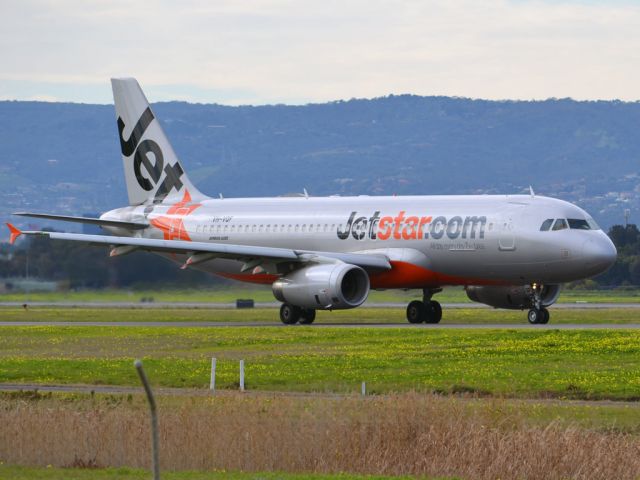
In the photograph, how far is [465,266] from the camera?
5334 centimetres

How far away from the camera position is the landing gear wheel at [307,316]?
181ft

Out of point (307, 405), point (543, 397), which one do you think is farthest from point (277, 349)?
point (307, 405)

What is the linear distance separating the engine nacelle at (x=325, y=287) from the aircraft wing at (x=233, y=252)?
0.54m

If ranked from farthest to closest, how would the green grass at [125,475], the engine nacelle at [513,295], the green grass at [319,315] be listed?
the green grass at [319,315], the engine nacelle at [513,295], the green grass at [125,475]

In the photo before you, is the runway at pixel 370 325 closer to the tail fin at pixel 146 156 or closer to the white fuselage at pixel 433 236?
the white fuselage at pixel 433 236

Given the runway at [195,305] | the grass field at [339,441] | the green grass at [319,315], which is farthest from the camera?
the runway at [195,305]

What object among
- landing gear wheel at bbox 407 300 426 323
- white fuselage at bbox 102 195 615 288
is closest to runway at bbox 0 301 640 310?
white fuselage at bbox 102 195 615 288

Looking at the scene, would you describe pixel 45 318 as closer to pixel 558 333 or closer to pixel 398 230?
pixel 398 230

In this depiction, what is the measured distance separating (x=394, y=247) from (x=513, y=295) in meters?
4.83

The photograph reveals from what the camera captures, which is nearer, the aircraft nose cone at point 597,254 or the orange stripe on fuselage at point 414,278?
the aircraft nose cone at point 597,254

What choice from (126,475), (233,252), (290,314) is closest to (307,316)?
(290,314)

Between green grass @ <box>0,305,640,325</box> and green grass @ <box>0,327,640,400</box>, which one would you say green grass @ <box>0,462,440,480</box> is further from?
green grass @ <box>0,305,640,325</box>

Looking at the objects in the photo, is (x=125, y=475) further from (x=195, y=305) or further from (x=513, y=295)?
(x=195, y=305)

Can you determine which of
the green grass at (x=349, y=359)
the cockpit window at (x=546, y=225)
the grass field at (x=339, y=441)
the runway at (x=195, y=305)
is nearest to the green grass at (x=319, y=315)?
the runway at (x=195, y=305)
